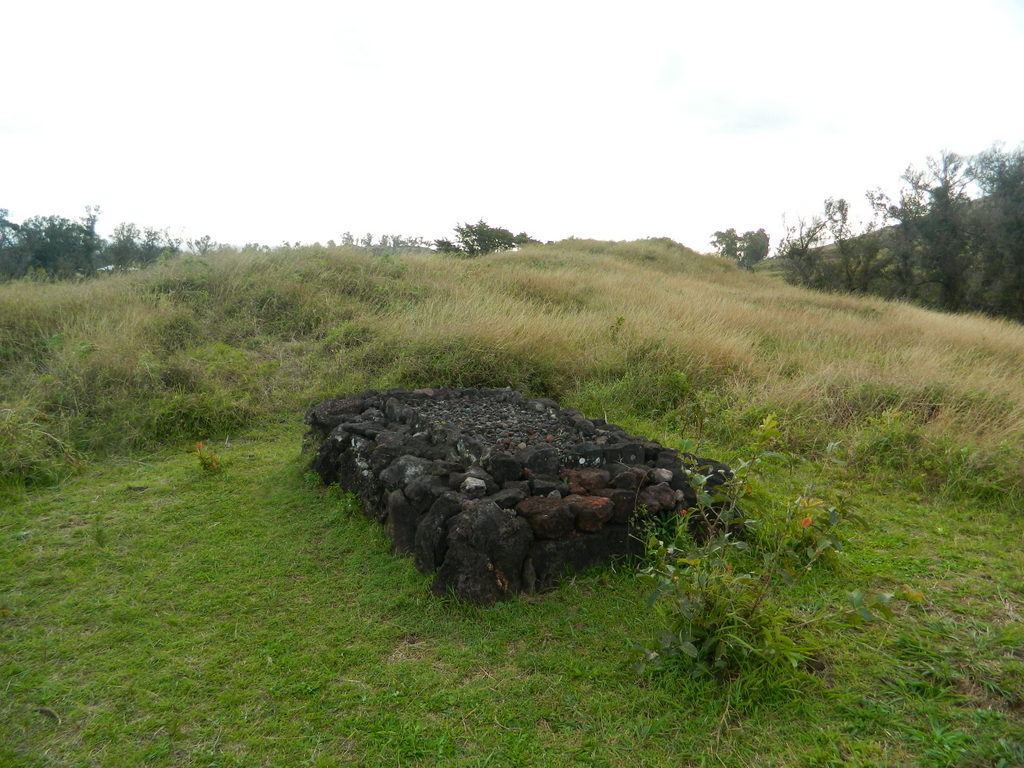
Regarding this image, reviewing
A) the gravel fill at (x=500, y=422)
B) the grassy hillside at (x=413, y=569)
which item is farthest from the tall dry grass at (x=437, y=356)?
the gravel fill at (x=500, y=422)

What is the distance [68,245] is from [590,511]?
59.5ft

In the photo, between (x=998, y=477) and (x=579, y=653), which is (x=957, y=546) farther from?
(x=579, y=653)

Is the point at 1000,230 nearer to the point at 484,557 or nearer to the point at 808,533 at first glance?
the point at 808,533

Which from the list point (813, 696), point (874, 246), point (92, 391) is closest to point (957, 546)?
point (813, 696)

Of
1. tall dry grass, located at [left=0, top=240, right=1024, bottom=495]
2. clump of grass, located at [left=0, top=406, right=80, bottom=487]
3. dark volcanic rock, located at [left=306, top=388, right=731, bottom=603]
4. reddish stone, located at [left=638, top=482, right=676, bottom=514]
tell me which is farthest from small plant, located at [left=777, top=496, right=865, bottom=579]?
clump of grass, located at [left=0, top=406, right=80, bottom=487]

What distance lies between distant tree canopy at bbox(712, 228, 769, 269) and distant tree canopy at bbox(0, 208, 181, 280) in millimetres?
31927

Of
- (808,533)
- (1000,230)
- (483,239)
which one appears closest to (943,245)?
A: (1000,230)

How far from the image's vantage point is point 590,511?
311cm

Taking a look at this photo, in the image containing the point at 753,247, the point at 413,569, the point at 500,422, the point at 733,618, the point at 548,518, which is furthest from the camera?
the point at 753,247

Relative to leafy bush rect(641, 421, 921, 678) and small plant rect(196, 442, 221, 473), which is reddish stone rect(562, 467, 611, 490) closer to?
leafy bush rect(641, 421, 921, 678)

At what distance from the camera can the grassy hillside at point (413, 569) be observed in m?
2.14

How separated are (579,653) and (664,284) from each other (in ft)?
47.3

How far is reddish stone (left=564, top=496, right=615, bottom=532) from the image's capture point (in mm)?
3113

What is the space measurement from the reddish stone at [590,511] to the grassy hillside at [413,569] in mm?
291
